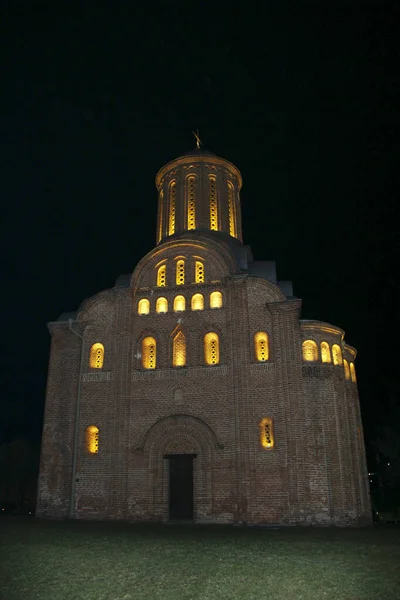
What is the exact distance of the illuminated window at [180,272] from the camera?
2106cm

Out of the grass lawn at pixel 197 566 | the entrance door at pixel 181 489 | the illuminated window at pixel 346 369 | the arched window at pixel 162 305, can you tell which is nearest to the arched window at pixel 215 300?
the arched window at pixel 162 305

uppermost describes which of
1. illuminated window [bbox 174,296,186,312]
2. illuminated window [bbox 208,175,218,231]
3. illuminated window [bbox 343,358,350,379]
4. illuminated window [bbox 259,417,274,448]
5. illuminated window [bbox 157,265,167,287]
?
illuminated window [bbox 208,175,218,231]

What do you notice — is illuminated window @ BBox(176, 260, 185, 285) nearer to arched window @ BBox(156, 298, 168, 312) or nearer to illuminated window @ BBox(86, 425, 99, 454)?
arched window @ BBox(156, 298, 168, 312)

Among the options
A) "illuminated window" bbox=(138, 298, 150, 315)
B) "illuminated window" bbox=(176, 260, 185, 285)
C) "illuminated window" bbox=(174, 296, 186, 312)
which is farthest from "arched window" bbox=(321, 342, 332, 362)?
"illuminated window" bbox=(138, 298, 150, 315)

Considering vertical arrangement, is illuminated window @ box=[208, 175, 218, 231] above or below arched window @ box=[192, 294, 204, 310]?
above

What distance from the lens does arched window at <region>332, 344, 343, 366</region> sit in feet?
65.0

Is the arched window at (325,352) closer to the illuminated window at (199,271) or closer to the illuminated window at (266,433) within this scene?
the illuminated window at (266,433)

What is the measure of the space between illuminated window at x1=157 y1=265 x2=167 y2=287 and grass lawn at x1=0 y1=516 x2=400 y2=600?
1036 cm

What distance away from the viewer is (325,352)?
19562 millimetres

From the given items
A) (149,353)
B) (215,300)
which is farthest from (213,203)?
(149,353)

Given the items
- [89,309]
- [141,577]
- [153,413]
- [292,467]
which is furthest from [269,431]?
[141,577]

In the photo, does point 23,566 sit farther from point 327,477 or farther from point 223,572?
point 327,477

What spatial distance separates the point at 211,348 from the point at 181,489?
570 centimetres

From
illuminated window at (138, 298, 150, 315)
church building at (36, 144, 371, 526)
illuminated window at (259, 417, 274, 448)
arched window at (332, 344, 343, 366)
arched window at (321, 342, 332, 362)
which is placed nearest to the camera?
church building at (36, 144, 371, 526)
